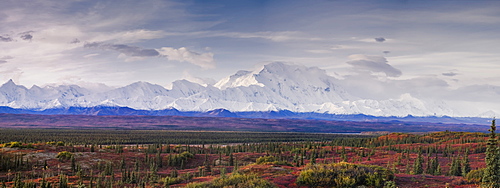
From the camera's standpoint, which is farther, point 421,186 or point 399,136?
point 399,136

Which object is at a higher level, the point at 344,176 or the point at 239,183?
the point at 344,176

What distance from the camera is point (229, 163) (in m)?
101

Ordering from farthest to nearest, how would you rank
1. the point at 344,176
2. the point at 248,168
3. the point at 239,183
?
the point at 248,168 < the point at 344,176 < the point at 239,183

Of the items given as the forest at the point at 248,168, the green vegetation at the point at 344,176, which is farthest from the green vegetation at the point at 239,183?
the green vegetation at the point at 344,176

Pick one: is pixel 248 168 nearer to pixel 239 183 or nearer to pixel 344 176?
pixel 239 183

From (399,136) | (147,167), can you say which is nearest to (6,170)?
(147,167)

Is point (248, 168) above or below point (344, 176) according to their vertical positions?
below

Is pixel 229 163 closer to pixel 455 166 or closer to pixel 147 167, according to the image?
pixel 147 167

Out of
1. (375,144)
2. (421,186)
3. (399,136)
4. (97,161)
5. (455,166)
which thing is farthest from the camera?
(399,136)

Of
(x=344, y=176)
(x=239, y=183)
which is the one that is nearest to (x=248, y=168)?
(x=239, y=183)

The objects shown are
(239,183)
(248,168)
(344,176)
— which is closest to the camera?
(239,183)

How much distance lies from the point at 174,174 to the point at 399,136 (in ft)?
397

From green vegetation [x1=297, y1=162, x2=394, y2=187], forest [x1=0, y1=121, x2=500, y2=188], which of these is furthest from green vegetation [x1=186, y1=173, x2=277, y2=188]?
green vegetation [x1=297, y1=162, x2=394, y2=187]

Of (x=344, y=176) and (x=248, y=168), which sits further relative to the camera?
(x=248, y=168)
